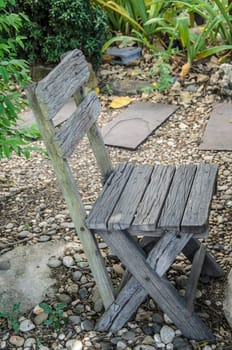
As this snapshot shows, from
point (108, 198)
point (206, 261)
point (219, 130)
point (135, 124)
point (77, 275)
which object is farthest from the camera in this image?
point (135, 124)

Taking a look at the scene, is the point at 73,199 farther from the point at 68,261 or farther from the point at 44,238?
the point at 44,238

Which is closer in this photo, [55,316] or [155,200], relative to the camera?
[155,200]

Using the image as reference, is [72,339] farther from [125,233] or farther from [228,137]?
[228,137]

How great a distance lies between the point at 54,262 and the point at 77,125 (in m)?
0.87

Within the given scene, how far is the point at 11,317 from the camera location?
2541mm

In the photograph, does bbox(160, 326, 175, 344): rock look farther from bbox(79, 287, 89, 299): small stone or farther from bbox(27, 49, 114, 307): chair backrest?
bbox(79, 287, 89, 299): small stone

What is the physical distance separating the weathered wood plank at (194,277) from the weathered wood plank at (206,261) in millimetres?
32

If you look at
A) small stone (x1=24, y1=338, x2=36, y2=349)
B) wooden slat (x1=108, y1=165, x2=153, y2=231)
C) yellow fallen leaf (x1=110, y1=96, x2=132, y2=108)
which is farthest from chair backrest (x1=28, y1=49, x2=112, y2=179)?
yellow fallen leaf (x1=110, y1=96, x2=132, y2=108)

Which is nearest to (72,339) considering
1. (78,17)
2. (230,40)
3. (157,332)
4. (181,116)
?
(157,332)

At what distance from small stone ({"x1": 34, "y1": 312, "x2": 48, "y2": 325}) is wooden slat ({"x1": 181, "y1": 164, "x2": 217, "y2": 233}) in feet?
2.75

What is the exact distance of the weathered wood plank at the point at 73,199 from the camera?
6.86ft

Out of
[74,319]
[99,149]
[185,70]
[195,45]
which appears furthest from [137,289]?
[195,45]

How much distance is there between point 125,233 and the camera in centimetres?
223

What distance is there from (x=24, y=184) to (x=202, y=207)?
5.91ft
